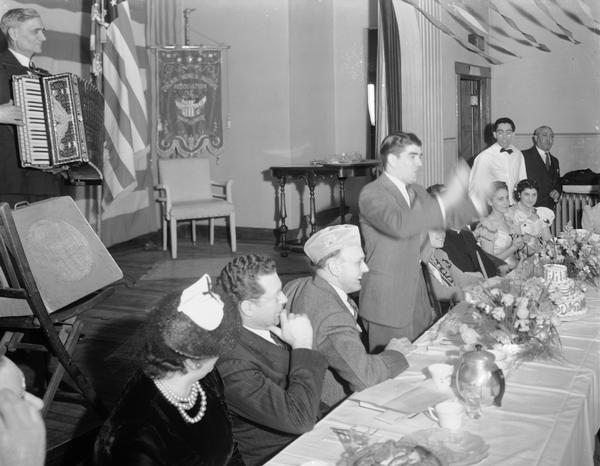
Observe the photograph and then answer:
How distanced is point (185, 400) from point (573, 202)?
8031 millimetres

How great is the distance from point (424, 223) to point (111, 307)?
130 inches

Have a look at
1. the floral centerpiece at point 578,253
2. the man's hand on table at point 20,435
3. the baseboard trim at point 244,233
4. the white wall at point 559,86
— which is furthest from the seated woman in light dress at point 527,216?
the man's hand on table at point 20,435

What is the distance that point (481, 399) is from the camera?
7.52 feet

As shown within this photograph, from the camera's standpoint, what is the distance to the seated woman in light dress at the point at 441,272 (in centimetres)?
423

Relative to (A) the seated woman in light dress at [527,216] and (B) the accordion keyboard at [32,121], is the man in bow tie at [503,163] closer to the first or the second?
(A) the seated woman in light dress at [527,216]

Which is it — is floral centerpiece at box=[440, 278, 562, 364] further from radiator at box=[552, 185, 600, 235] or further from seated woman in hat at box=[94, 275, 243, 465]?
radiator at box=[552, 185, 600, 235]

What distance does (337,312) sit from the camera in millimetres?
2777

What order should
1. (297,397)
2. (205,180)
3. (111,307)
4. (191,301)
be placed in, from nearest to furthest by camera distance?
1. (191,301)
2. (297,397)
3. (111,307)
4. (205,180)

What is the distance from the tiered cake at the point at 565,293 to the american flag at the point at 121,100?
4.11 meters

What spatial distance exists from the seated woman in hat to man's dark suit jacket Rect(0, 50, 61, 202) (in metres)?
2.96

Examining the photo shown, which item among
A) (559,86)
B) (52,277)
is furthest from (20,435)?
(559,86)

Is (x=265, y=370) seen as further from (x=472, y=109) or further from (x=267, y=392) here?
(x=472, y=109)

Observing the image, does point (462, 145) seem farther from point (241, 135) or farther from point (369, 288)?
point (369, 288)

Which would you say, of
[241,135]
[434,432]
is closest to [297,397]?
[434,432]
